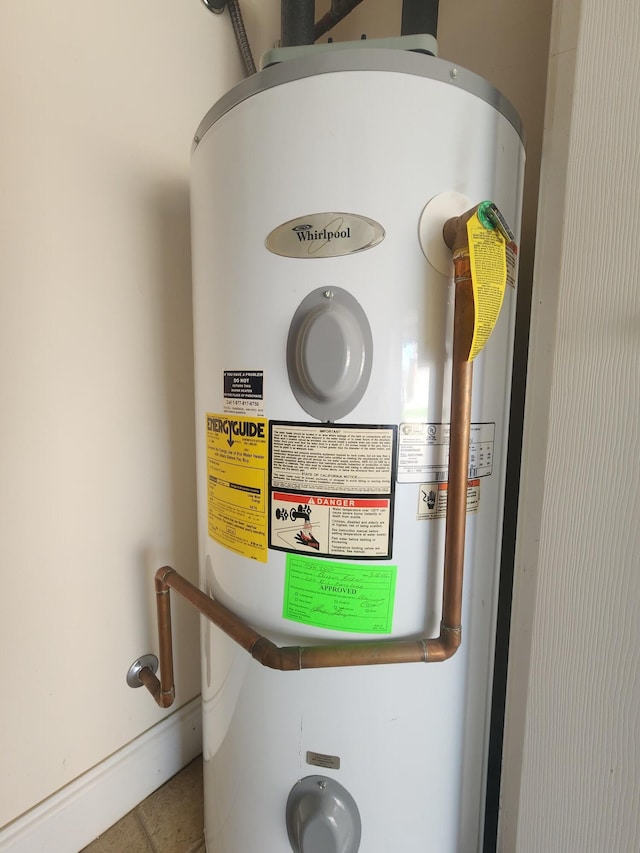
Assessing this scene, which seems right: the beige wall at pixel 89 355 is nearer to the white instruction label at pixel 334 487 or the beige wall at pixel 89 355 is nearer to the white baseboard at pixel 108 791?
the white baseboard at pixel 108 791

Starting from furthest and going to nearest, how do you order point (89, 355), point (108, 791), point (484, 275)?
1. point (108, 791)
2. point (89, 355)
3. point (484, 275)

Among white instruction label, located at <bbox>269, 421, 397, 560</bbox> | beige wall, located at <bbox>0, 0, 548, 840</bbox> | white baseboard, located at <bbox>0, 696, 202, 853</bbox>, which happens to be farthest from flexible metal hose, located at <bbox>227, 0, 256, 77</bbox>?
white baseboard, located at <bbox>0, 696, 202, 853</bbox>

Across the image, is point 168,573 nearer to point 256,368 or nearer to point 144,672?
point 144,672

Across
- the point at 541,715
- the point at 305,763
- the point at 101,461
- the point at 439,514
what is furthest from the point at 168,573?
the point at 541,715

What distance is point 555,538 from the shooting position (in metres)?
0.55

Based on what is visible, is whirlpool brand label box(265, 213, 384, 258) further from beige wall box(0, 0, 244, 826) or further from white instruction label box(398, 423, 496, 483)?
beige wall box(0, 0, 244, 826)

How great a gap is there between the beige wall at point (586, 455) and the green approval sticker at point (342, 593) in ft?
0.66

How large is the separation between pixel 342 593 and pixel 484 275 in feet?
1.44

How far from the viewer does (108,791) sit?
920mm

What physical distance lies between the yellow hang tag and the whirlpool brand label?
0.11 metres

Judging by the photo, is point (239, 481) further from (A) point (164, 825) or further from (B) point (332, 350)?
(A) point (164, 825)

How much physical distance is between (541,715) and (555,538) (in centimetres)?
24

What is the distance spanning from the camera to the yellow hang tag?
1.63 ft

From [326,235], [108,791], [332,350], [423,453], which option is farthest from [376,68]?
[108,791]
